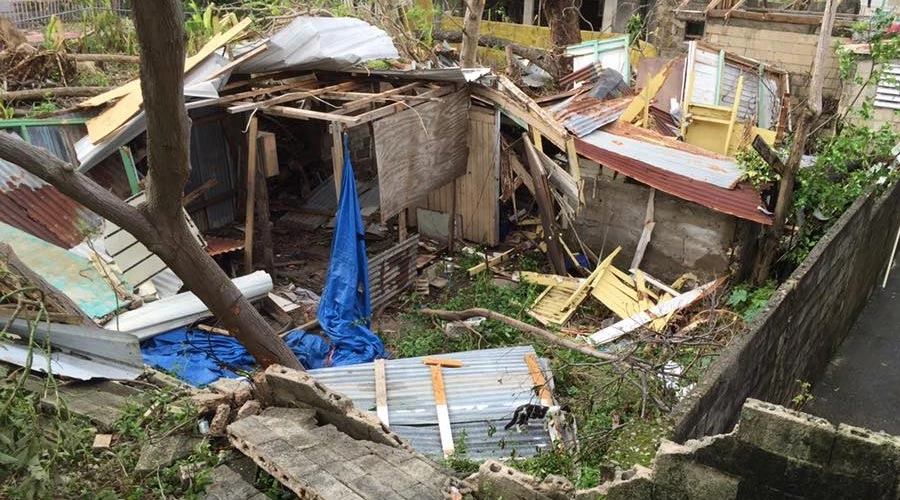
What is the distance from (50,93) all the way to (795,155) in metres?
9.85

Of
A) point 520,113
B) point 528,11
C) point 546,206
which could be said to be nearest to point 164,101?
point 520,113

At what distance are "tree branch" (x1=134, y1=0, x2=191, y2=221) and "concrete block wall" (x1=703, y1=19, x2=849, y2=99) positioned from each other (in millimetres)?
12523

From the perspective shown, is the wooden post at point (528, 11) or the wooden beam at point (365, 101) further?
the wooden post at point (528, 11)

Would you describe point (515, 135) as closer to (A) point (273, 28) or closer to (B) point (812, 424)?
(A) point (273, 28)

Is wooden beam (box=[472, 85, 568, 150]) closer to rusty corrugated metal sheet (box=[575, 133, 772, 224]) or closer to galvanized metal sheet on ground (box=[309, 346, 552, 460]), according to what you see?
rusty corrugated metal sheet (box=[575, 133, 772, 224])

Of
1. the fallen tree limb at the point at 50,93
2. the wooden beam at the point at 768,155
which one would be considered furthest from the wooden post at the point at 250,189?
the wooden beam at the point at 768,155

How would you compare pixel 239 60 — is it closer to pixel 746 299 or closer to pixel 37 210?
pixel 37 210

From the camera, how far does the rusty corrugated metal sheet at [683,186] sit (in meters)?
9.25

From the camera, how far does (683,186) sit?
9.62 metres

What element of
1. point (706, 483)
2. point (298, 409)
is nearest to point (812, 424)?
point (706, 483)

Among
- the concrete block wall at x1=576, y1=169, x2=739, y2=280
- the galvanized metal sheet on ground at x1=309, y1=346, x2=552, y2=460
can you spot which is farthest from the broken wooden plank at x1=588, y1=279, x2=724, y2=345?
the galvanized metal sheet on ground at x1=309, y1=346, x2=552, y2=460

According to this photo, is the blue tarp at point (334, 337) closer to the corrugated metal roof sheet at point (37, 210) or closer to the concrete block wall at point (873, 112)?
the corrugated metal roof sheet at point (37, 210)

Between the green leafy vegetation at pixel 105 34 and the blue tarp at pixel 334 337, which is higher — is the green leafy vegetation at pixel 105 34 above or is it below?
above

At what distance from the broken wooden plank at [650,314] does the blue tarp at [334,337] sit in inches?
112
